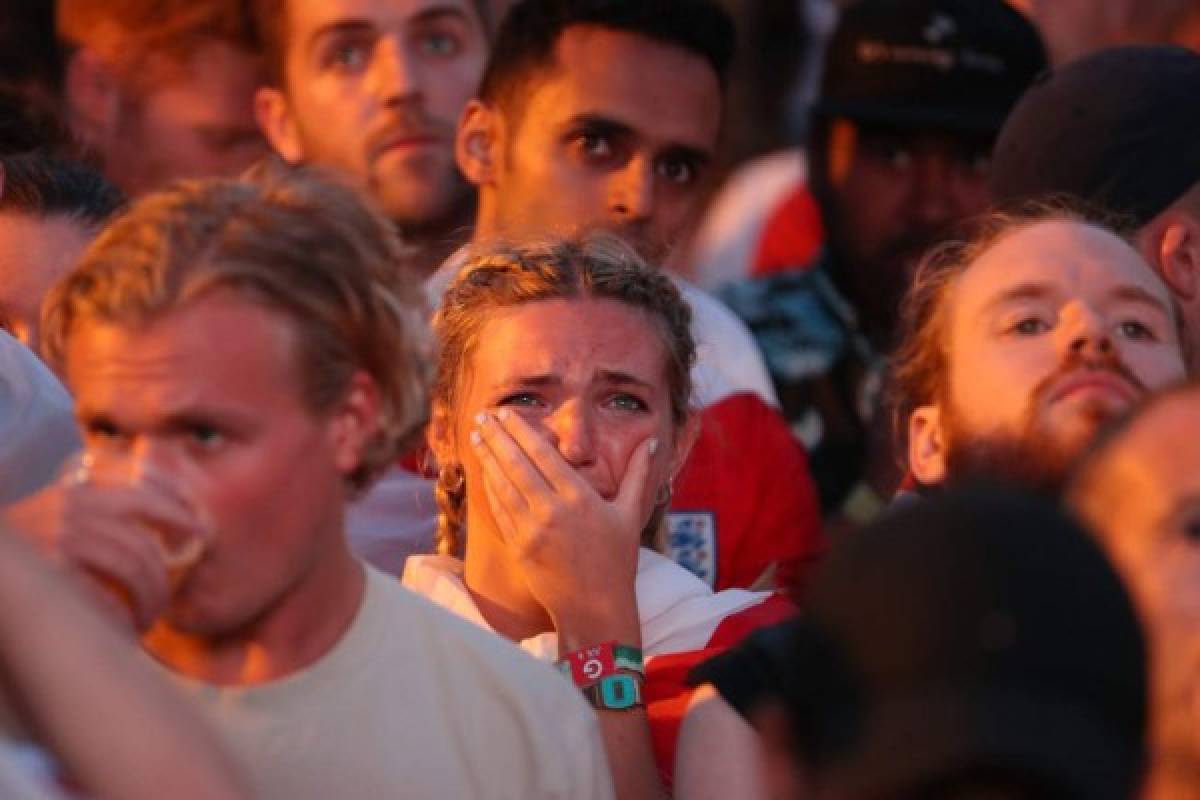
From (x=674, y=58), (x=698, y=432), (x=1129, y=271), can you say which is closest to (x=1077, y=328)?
(x=1129, y=271)

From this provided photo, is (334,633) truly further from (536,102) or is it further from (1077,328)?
(536,102)

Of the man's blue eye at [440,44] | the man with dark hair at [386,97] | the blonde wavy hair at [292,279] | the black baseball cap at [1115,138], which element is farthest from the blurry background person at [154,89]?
the blonde wavy hair at [292,279]

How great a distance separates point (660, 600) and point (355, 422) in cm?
111

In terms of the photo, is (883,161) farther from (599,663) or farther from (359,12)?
(599,663)

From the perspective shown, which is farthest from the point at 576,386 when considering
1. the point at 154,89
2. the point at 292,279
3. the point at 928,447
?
the point at 154,89

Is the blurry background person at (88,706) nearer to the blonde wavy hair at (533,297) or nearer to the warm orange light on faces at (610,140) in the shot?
the blonde wavy hair at (533,297)

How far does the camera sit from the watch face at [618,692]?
12.1 feet

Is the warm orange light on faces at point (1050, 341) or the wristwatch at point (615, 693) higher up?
the warm orange light on faces at point (1050, 341)

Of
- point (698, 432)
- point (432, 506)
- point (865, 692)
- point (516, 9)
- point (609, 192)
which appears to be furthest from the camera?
point (516, 9)

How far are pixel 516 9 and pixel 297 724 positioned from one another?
2980mm

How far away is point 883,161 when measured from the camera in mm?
6371

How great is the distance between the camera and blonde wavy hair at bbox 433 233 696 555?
13.7 ft

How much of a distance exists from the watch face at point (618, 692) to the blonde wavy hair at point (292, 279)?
0.69 m

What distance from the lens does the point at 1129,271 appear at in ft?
13.7
